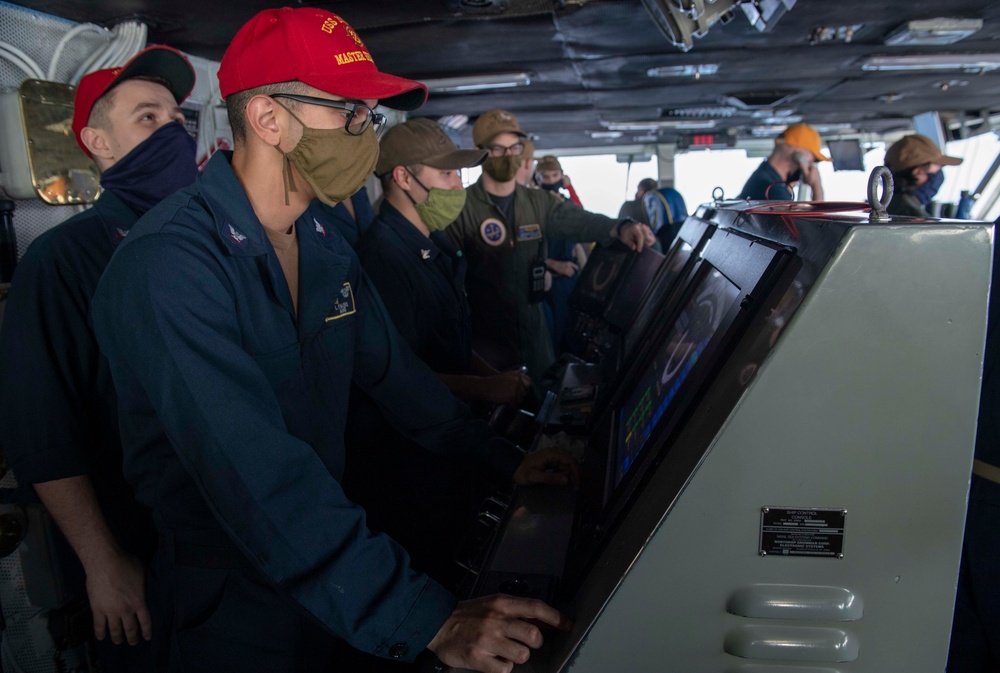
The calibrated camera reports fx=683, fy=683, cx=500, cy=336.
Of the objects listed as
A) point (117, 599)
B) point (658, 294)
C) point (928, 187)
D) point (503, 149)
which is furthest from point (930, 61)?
point (117, 599)

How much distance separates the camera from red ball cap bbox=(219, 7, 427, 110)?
112 cm

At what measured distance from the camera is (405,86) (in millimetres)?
1207

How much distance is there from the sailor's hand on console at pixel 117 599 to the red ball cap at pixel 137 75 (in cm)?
113

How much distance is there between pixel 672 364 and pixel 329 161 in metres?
0.71

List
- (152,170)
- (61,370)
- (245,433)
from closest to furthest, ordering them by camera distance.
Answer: (245,433) → (61,370) → (152,170)

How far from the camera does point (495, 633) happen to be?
848 mm

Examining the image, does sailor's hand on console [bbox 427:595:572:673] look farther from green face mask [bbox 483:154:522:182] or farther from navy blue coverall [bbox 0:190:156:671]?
green face mask [bbox 483:154:522:182]

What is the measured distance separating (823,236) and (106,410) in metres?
1.57

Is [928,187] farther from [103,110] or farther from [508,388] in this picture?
[103,110]

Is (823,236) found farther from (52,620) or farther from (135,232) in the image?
(52,620)

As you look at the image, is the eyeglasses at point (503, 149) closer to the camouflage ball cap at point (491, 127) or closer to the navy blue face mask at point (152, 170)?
the camouflage ball cap at point (491, 127)

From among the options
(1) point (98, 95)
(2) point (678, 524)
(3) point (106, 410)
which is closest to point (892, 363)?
(2) point (678, 524)

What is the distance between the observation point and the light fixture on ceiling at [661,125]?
773 centimetres

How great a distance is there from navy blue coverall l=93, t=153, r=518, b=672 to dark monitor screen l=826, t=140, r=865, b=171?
26.6 ft
